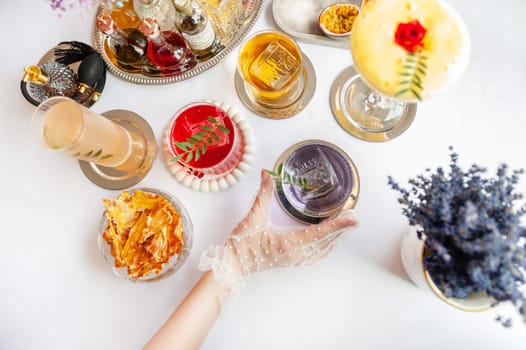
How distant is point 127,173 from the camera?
2.87ft

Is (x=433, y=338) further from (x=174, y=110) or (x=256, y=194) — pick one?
(x=174, y=110)

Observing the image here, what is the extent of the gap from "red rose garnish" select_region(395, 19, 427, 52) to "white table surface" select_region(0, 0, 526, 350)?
0.27 m

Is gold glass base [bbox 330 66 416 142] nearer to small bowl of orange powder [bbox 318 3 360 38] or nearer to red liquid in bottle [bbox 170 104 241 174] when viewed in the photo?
small bowl of orange powder [bbox 318 3 360 38]

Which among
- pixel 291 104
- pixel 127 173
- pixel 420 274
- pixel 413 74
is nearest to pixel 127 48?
pixel 127 173

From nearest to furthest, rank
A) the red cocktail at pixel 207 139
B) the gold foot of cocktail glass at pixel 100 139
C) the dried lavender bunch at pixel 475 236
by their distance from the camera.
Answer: the dried lavender bunch at pixel 475 236 → the gold foot of cocktail glass at pixel 100 139 → the red cocktail at pixel 207 139

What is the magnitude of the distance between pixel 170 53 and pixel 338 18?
1.27 ft

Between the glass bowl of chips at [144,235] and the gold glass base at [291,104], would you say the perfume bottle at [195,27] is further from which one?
the glass bowl of chips at [144,235]

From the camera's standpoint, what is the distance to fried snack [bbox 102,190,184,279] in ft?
2.54

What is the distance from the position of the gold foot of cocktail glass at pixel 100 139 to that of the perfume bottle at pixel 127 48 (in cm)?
11

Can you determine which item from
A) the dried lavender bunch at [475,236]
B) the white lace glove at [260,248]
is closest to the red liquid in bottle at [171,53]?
the white lace glove at [260,248]

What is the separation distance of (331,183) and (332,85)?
228 millimetres

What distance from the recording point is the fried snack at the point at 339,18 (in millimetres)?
860

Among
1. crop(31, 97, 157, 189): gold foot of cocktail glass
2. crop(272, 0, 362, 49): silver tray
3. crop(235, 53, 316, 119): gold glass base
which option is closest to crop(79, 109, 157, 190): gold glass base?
crop(31, 97, 157, 189): gold foot of cocktail glass

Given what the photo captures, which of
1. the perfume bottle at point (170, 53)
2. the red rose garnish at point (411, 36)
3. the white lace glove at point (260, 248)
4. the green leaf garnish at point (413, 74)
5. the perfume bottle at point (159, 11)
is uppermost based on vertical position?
the perfume bottle at point (159, 11)
